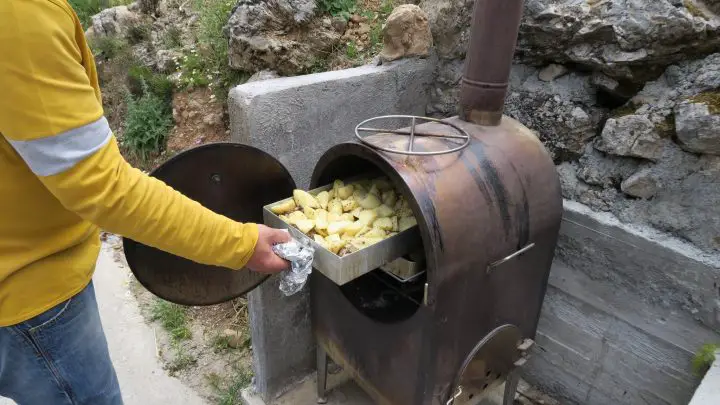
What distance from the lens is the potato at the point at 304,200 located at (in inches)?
67.1

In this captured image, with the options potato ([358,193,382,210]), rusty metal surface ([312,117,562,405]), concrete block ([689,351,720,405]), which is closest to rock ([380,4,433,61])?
rusty metal surface ([312,117,562,405])

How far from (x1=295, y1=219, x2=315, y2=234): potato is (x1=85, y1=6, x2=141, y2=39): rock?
16.8 ft

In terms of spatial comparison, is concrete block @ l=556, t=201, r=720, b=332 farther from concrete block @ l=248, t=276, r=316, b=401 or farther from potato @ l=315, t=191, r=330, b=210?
concrete block @ l=248, t=276, r=316, b=401

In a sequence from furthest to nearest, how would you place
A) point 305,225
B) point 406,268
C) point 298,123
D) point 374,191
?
point 298,123
point 374,191
point 406,268
point 305,225

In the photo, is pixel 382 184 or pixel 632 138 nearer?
pixel 382 184

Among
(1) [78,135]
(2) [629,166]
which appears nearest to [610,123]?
(2) [629,166]

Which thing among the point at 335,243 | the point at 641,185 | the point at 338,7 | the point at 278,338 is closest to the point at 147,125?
the point at 338,7

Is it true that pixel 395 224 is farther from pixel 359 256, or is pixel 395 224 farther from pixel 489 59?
pixel 489 59

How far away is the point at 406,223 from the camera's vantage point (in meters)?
1.66

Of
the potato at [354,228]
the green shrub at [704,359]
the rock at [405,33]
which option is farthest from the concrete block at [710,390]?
the rock at [405,33]

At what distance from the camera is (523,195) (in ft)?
5.76

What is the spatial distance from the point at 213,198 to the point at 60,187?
690mm

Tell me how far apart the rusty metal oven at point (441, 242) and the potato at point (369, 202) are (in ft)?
0.59

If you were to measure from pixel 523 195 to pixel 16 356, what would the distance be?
1680 millimetres
